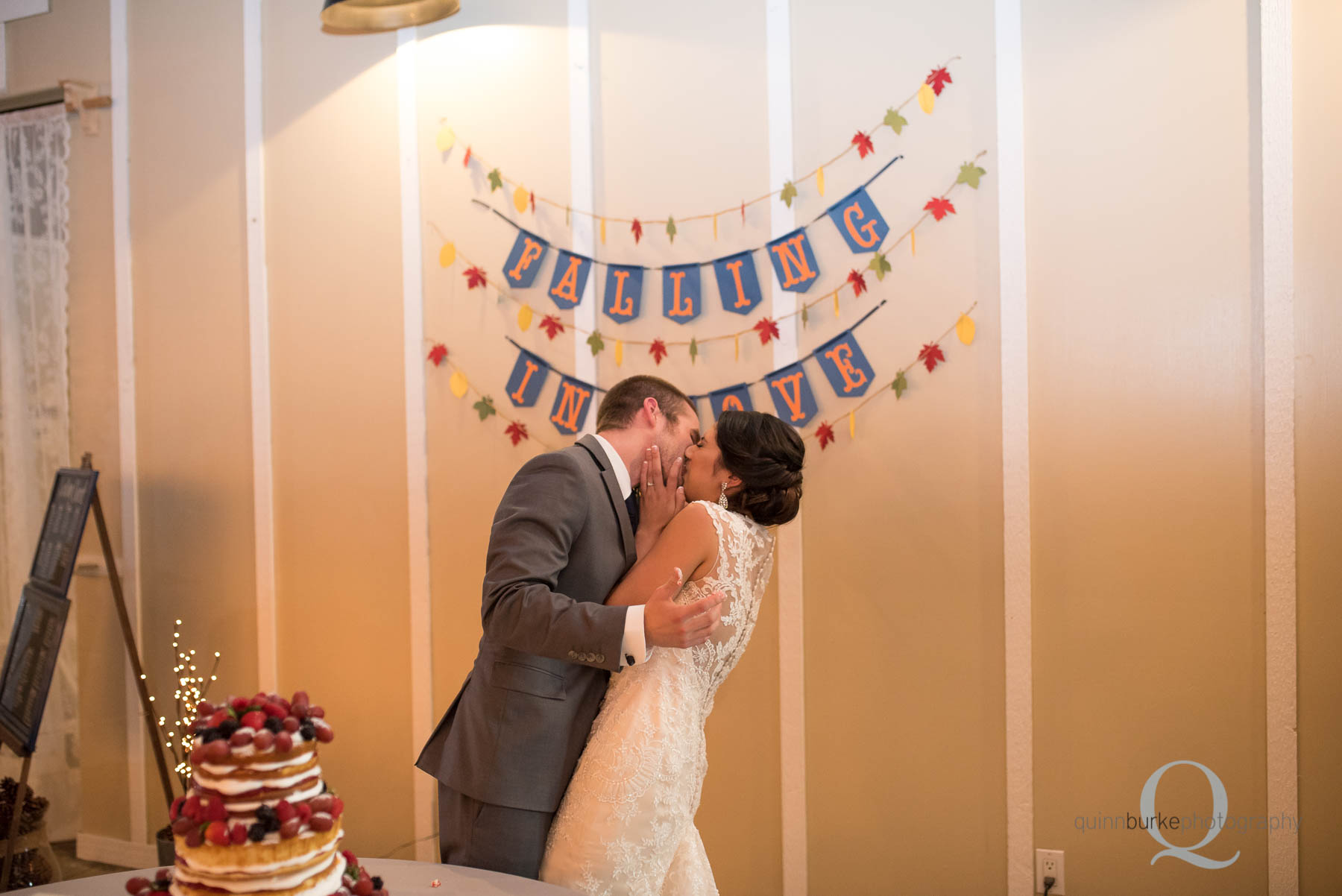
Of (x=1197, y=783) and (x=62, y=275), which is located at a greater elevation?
(x=62, y=275)

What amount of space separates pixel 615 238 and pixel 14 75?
2606 mm

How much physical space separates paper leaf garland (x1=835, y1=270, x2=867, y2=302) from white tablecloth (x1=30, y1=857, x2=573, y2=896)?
1863mm

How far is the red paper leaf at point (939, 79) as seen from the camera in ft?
9.05

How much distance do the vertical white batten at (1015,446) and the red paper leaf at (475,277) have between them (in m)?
1.59

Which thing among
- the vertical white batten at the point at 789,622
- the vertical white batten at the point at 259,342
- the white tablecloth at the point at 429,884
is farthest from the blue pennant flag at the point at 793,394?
the vertical white batten at the point at 259,342

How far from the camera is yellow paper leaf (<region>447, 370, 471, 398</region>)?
3.29 metres

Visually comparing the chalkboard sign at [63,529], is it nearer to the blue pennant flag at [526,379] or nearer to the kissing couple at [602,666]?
the blue pennant flag at [526,379]

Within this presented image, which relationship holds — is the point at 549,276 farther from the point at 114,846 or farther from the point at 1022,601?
the point at 114,846

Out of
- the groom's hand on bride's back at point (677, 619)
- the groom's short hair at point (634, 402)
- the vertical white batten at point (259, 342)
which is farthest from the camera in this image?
the vertical white batten at point (259, 342)

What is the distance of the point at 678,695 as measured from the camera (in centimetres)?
197

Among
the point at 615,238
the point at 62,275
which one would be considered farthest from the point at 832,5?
the point at 62,275

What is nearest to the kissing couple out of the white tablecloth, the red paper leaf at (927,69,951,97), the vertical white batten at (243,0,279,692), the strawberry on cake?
the white tablecloth

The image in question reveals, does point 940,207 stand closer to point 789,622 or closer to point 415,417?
point 789,622

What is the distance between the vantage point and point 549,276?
319 centimetres
